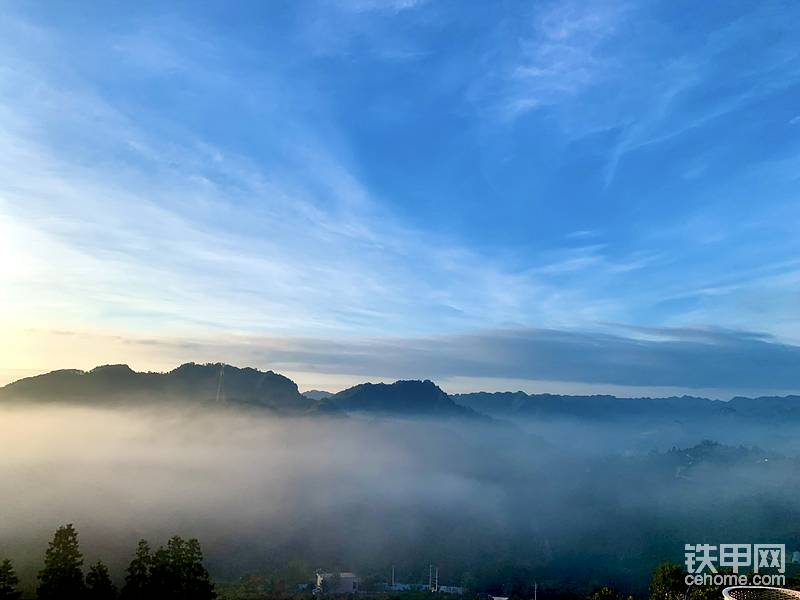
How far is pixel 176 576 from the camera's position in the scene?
3697cm

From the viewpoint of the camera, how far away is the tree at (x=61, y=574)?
3381 cm

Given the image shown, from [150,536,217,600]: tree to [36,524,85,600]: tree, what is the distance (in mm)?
4162

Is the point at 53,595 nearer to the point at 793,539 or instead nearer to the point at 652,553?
the point at 652,553

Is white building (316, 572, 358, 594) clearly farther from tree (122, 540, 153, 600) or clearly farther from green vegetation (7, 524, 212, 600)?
tree (122, 540, 153, 600)

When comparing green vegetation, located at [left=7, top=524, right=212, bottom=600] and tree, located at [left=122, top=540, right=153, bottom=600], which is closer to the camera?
green vegetation, located at [left=7, top=524, right=212, bottom=600]

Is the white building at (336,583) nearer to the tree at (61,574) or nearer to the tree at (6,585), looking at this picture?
the tree at (61,574)

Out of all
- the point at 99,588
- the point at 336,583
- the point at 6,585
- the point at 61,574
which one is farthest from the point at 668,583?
the point at 336,583

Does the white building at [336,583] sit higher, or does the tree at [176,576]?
the tree at [176,576]

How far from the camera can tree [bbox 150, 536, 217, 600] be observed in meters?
36.4

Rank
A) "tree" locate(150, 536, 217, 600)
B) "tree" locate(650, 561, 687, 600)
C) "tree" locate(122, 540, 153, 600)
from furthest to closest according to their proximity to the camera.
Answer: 1. "tree" locate(650, 561, 687, 600)
2. "tree" locate(150, 536, 217, 600)
3. "tree" locate(122, 540, 153, 600)

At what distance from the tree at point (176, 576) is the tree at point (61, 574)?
416 cm

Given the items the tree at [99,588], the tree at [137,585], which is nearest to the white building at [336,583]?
the tree at [137,585]

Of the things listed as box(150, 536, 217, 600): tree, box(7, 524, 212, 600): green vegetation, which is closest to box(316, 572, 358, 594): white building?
box(7, 524, 212, 600): green vegetation

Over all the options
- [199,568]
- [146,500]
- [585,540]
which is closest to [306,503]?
[146,500]
